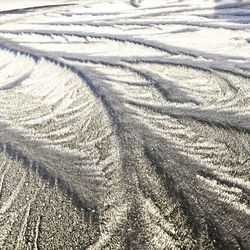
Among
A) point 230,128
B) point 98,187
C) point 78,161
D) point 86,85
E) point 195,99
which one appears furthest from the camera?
point 86,85

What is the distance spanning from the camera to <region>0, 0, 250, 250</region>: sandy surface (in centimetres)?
158

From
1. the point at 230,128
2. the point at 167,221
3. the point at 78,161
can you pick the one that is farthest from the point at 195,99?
the point at 167,221

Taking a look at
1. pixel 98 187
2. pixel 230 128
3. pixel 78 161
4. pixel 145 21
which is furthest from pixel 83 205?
pixel 145 21

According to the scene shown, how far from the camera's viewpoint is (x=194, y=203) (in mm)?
1666

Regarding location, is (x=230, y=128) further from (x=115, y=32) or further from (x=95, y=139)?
(x=115, y=32)

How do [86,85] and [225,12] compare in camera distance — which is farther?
[225,12]

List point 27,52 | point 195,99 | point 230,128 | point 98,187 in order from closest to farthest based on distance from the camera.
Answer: point 98,187, point 230,128, point 195,99, point 27,52

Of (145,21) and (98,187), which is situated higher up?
(145,21)

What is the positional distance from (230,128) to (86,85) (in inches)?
41.9

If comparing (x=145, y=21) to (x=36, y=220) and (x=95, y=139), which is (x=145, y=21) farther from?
(x=36, y=220)

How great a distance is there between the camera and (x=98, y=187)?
71.5 inches

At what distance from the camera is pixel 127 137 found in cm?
215

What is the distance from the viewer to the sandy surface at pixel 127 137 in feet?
5.19

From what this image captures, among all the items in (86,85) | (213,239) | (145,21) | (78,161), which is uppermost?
(145,21)
